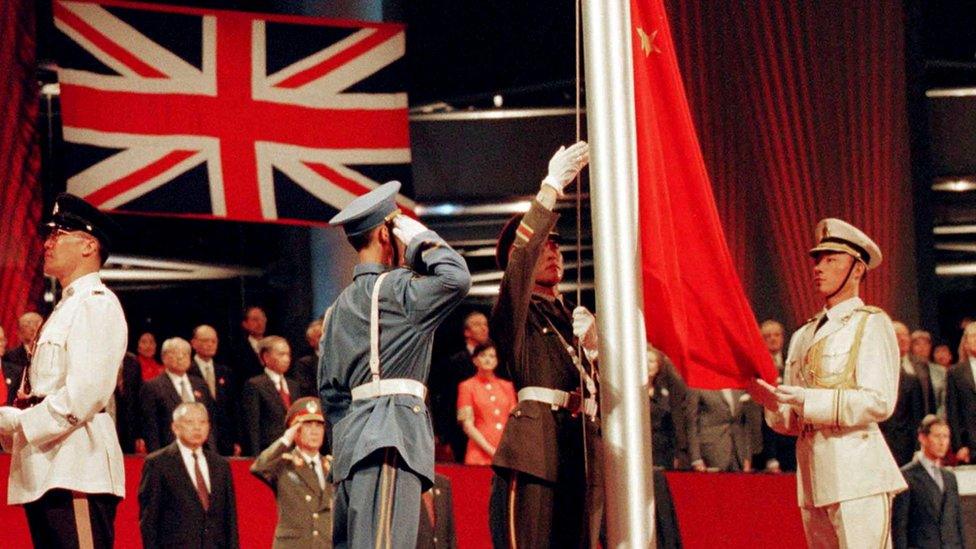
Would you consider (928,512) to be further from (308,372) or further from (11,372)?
(11,372)

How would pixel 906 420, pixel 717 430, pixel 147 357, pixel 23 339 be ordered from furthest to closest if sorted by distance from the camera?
pixel 147 357 → pixel 906 420 → pixel 717 430 → pixel 23 339

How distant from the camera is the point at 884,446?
6277mm

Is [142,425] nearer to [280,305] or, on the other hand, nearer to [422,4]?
[280,305]

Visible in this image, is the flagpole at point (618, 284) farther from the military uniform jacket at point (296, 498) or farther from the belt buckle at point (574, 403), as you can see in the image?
the military uniform jacket at point (296, 498)

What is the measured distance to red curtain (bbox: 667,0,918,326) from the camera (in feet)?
Result: 50.0

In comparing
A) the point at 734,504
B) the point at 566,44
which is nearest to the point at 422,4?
the point at 566,44

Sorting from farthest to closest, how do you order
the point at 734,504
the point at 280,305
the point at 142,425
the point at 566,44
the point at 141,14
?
the point at 566,44 → the point at 280,305 → the point at 141,14 → the point at 142,425 → the point at 734,504

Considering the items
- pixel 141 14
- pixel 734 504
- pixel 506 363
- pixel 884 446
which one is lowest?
pixel 734 504

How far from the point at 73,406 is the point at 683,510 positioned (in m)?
5.08

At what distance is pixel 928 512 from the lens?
10.8 meters

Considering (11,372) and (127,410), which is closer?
(11,372)

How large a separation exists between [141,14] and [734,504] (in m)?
5.92

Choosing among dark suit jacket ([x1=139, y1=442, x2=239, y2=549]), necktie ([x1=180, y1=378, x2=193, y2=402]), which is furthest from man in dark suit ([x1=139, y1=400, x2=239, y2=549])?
necktie ([x1=180, y1=378, x2=193, y2=402])

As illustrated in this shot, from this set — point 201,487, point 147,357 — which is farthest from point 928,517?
point 147,357
